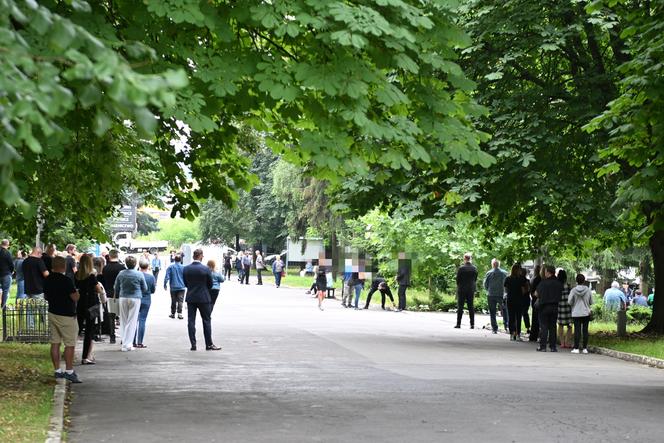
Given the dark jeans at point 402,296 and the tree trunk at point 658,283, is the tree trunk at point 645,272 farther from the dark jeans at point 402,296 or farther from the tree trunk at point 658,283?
the tree trunk at point 658,283

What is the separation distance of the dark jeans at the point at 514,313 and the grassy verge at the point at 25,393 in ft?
36.8

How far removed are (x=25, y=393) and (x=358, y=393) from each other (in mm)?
4072

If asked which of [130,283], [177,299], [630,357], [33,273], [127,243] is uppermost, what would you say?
[127,243]

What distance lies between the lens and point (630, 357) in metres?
21.1

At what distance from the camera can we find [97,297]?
17.9m

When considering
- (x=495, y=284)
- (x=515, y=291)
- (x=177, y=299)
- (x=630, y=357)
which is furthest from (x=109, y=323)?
(x=630, y=357)

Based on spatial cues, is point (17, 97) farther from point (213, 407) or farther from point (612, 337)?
point (612, 337)

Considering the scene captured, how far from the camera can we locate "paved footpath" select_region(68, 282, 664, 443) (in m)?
10.9

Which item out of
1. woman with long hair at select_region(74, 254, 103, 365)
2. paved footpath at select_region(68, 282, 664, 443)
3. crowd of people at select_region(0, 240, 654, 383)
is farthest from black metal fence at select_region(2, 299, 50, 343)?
woman with long hair at select_region(74, 254, 103, 365)

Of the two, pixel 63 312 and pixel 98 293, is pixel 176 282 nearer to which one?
pixel 98 293

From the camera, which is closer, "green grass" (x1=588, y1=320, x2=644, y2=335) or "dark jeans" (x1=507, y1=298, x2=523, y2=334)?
"dark jeans" (x1=507, y1=298, x2=523, y2=334)

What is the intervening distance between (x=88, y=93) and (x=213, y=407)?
793cm

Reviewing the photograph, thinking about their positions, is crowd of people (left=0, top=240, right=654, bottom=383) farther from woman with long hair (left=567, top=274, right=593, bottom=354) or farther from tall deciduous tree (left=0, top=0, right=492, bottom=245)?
tall deciduous tree (left=0, top=0, right=492, bottom=245)

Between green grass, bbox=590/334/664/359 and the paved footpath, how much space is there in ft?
2.60
